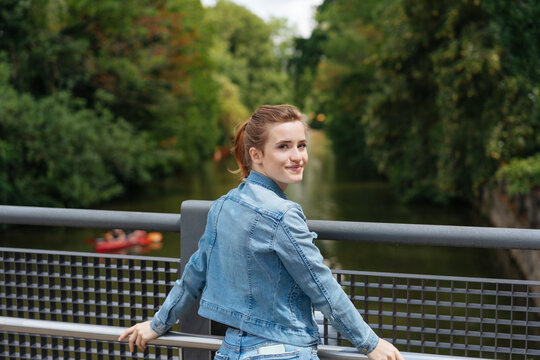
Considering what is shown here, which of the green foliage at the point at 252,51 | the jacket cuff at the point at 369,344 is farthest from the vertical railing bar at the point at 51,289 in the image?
the green foliage at the point at 252,51

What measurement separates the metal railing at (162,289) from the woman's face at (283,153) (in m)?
0.24

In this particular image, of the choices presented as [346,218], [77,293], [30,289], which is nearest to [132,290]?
[77,293]

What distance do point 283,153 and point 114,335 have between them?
91cm

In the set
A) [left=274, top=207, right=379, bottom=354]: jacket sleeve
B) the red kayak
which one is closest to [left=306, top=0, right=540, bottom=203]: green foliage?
the red kayak

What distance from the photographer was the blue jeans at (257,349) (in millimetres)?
1911

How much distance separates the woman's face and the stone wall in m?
9.27

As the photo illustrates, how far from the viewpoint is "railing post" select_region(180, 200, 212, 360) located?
2.27 metres

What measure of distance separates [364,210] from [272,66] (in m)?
43.0

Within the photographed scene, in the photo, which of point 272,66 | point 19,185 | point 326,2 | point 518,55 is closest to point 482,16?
point 518,55

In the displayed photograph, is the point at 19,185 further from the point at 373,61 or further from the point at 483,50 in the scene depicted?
the point at 483,50

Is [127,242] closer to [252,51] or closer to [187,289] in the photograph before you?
[187,289]

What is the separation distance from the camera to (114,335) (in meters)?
2.29

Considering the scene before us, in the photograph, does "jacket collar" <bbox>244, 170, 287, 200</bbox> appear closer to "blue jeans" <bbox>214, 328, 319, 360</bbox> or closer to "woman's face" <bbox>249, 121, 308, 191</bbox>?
"woman's face" <bbox>249, 121, 308, 191</bbox>

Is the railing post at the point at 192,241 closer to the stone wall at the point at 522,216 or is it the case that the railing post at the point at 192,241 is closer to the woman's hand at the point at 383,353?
the woman's hand at the point at 383,353
